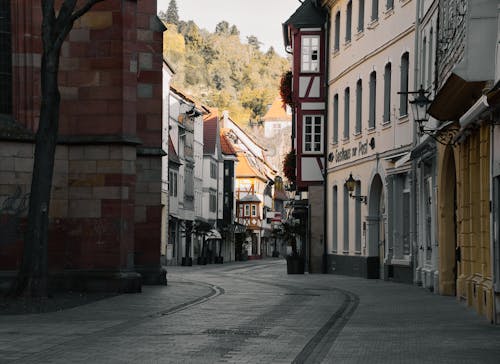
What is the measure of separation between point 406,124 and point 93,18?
10.6 meters

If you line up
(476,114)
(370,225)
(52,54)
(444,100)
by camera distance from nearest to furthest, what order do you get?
(476,114) < (444,100) < (52,54) < (370,225)

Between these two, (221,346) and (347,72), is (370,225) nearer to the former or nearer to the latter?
(347,72)

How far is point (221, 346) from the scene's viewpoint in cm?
1452

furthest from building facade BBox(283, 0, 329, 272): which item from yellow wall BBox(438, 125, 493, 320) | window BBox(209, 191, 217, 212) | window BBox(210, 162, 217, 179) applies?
window BBox(209, 191, 217, 212)

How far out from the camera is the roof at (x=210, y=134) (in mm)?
96250

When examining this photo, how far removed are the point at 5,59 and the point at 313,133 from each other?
21.3 m

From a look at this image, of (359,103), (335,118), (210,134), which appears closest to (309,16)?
(335,118)

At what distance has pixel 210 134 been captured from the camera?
322 feet

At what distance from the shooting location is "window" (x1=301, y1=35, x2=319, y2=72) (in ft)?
159

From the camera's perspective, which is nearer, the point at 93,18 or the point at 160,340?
the point at 160,340

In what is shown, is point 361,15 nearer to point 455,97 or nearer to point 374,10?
point 374,10

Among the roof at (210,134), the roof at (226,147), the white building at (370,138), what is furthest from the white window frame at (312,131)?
the roof at (226,147)

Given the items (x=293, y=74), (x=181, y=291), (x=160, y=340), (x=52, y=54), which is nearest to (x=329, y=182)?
(x=293, y=74)

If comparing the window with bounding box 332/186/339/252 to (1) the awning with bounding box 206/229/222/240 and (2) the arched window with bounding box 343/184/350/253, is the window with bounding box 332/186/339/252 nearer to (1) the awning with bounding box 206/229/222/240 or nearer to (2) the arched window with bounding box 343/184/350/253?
(2) the arched window with bounding box 343/184/350/253
